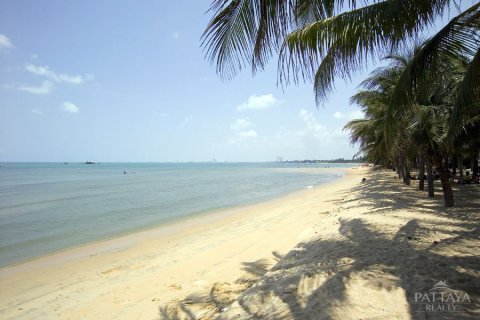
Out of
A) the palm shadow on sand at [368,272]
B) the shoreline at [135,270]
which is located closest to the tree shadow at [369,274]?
the palm shadow on sand at [368,272]

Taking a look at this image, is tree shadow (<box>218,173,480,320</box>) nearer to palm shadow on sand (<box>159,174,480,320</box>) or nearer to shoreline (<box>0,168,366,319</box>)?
palm shadow on sand (<box>159,174,480,320</box>)

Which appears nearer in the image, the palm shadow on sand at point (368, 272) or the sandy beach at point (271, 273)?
the palm shadow on sand at point (368, 272)

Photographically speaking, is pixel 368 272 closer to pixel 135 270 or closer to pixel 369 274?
pixel 369 274

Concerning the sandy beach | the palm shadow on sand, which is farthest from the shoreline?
the palm shadow on sand

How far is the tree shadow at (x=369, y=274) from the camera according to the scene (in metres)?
3.10

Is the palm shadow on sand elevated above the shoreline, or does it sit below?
above

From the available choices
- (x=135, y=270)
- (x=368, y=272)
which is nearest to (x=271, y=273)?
(x=368, y=272)

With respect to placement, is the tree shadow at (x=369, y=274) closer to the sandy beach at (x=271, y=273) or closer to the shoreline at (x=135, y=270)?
the sandy beach at (x=271, y=273)

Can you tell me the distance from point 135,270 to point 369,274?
5.07 m

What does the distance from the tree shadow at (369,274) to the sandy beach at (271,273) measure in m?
0.01

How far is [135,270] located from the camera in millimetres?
6750

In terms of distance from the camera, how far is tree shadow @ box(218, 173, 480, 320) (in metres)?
3.10

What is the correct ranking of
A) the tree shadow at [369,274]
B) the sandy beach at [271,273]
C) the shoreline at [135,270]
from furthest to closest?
the shoreline at [135,270], the sandy beach at [271,273], the tree shadow at [369,274]

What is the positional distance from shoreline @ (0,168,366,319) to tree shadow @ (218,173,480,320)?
61.2 inches
